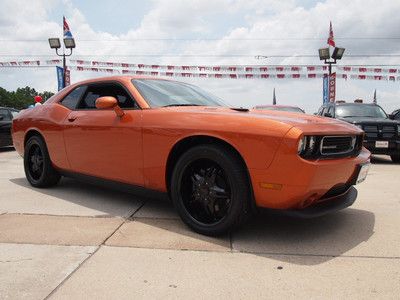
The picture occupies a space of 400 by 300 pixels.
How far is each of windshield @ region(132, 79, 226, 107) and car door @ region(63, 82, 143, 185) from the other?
0.17m

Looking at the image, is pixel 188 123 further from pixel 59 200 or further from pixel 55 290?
A: pixel 59 200

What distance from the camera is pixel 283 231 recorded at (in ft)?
12.3

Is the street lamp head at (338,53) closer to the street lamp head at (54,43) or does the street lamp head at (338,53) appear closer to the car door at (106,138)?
the street lamp head at (54,43)

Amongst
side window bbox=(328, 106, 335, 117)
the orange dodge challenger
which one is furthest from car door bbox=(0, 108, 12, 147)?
side window bbox=(328, 106, 335, 117)

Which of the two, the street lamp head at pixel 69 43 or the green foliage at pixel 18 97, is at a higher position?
the street lamp head at pixel 69 43

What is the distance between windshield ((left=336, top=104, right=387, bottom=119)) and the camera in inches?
412

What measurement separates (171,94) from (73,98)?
1.41m

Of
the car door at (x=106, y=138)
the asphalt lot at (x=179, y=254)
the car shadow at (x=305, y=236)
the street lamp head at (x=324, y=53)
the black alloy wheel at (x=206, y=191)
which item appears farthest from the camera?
the street lamp head at (x=324, y=53)

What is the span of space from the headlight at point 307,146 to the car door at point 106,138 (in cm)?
155

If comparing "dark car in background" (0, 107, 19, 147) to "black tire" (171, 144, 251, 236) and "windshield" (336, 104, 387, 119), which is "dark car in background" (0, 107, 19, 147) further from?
"black tire" (171, 144, 251, 236)

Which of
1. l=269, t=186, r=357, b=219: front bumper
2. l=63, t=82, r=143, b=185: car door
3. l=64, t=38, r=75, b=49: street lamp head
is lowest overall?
l=269, t=186, r=357, b=219: front bumper

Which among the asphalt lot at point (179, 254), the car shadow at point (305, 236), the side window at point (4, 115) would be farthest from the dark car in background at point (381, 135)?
the side window at point (4, 115)

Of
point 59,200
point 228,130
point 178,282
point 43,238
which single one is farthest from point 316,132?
point 59,200

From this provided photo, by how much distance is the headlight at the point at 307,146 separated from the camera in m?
3.12
